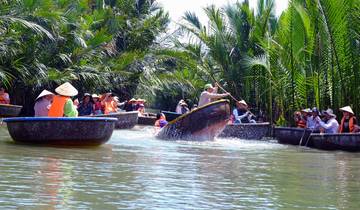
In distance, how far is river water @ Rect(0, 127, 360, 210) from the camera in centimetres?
780

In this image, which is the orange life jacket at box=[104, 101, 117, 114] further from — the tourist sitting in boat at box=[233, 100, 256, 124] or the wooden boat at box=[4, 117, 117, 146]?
the wooden boat at box=[4, 117, 117, 146]

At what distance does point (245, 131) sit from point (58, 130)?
808cm

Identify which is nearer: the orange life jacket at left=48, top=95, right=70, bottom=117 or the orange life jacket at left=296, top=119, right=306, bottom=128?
the orange life jacket at left=48, top=95, right=70, bottom=117

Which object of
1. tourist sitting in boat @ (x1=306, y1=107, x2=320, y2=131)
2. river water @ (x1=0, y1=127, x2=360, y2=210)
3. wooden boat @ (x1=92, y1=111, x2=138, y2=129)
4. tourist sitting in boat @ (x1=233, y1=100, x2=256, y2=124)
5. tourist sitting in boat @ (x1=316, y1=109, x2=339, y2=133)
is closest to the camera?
river water @ (x1=0, y1=127, x2=360, y2=210)

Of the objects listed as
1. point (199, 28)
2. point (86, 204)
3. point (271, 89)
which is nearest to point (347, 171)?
point (86, 204)

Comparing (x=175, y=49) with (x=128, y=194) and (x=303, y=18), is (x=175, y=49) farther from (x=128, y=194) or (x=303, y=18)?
(x=128, y=194)

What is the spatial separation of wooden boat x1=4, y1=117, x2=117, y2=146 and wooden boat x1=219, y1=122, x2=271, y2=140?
6726mm

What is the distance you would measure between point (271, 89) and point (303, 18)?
452 centimetres

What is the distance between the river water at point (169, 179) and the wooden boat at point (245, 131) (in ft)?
17.2

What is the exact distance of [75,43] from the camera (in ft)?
88.5

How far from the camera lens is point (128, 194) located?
8164mm

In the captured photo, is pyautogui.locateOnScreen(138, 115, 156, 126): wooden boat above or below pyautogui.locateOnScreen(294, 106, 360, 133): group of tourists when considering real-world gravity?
above

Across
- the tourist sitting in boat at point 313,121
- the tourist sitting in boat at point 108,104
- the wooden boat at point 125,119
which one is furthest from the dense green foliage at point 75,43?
the tourist sitting in boat at point 313,121

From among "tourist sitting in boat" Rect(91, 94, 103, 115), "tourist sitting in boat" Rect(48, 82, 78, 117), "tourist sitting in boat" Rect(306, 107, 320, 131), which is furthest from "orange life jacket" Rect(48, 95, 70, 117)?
"tourist sitting in boat" Rect(91, 94, 103, 115)
